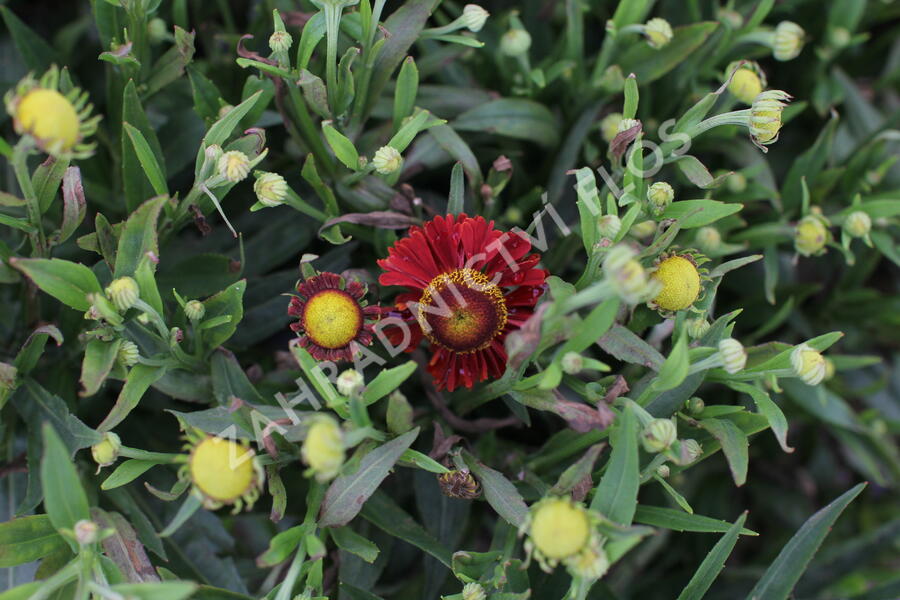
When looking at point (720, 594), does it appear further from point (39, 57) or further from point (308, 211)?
point (39, 57)

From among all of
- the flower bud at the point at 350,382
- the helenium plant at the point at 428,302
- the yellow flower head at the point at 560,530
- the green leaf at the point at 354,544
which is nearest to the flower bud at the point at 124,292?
the helenium plant at the point at 428,302

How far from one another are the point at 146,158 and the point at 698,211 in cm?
62

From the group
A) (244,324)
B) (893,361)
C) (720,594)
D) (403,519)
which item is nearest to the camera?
(403,519)

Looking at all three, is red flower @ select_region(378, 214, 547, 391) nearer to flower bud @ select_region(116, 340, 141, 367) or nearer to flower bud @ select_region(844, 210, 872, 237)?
flower bud @ select_region(116, 340, 141, 367)

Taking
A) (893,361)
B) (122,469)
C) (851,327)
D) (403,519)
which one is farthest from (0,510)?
(893,361)

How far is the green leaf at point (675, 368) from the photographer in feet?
2.51

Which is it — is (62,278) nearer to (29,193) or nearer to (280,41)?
(29,193)

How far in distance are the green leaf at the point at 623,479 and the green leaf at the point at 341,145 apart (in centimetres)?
42

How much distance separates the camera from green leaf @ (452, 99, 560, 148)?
113 centimetres

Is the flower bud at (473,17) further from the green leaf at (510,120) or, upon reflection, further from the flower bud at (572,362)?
the flower bud at (572,362)

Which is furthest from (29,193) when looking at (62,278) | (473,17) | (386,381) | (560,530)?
(560,530)

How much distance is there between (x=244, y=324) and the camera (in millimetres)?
1117

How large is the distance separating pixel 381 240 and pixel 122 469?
0.41 metres

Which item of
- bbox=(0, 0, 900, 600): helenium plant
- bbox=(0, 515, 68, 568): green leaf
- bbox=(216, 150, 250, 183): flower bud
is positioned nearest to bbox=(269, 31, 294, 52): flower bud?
bbox=(0, 0, 900, 600): helenium plant
